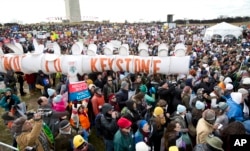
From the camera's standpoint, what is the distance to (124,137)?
452 centimetres

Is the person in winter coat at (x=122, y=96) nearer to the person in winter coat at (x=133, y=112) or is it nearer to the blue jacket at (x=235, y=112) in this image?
the person in winter coat at (x=133, y=112)

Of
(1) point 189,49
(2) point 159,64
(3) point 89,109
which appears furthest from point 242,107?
(1) point 189,49

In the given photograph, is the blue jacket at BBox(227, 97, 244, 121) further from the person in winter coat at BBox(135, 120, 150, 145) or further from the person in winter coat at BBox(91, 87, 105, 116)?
the person in winter coat at BBox(91, 87, 105, 116)

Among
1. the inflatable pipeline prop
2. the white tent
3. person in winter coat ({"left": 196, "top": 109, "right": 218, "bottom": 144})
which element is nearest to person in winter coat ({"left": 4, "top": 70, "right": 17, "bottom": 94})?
the inflatable pipeline prop

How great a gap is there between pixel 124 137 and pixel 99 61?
5.57 m

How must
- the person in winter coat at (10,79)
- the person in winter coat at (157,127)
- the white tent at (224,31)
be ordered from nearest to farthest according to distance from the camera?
the person in winter coat at (157,127) → the person in winter coat at (10,79) → the white tent at (224,31)

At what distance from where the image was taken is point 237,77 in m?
8.98

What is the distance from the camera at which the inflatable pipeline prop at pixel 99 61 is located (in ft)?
30.4

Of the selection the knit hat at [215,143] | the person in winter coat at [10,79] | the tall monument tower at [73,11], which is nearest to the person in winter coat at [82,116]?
the knit hat at [215,143]

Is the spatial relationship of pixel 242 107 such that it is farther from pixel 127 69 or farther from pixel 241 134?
pixel 127 69

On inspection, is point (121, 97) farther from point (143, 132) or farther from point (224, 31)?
point (224, 31)

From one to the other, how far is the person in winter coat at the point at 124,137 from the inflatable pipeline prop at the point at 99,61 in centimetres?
423

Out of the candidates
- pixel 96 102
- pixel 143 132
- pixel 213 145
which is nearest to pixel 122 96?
pixel 96 102

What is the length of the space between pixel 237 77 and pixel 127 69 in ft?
12.0
